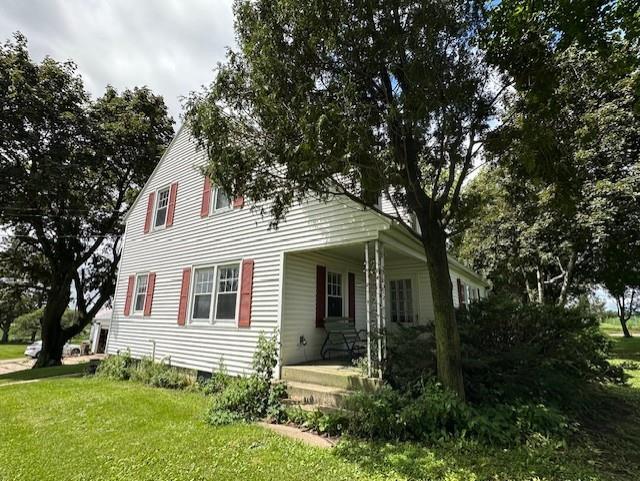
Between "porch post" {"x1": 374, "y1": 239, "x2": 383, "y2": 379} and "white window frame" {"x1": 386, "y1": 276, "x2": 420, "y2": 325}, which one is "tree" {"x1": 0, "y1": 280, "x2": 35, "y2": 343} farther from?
"porch post" {"x1": 374, "y1": 239, "x2": 383, "y2": 379}

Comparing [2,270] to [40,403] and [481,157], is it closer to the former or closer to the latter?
[40,403]

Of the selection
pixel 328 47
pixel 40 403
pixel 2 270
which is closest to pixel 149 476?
pixel 40 403

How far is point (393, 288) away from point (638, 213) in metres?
8.76

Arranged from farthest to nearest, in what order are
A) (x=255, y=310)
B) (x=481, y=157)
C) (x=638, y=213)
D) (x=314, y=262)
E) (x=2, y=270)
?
(x=2, y=270)
(x=638, y=213)
(x=314, y=262)
(x=255, y=310)
(x=481, y=157)

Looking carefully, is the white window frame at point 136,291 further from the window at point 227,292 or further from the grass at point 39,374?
the window at point 227,292

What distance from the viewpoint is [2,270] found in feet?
64.2

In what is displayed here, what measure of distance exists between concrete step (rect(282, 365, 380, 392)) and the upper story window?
2095mm

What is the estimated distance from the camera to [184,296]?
936cm

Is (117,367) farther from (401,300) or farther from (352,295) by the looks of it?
(401,300)

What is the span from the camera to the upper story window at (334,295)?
877 centimetres

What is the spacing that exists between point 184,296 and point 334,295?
4363 millimetres

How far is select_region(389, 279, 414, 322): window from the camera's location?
374 inches

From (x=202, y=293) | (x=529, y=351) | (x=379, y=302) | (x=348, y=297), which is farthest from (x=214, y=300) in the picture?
(x=529, y=351)

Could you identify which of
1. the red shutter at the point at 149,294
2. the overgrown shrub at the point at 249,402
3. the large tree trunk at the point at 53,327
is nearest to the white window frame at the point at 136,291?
the red shutter at the point at 149,294
